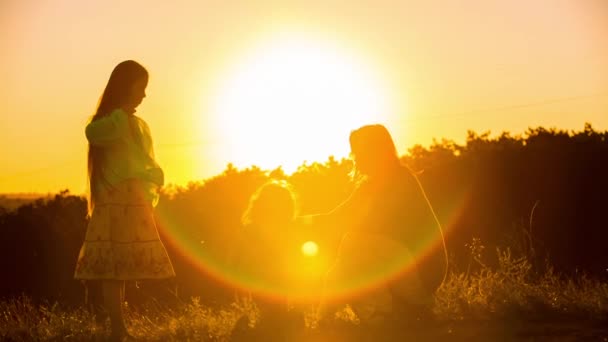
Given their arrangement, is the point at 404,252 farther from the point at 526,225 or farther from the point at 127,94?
the point at 526,225

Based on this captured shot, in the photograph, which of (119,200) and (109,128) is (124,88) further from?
(119,200)

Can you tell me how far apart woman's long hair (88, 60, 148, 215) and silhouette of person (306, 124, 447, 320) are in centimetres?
182

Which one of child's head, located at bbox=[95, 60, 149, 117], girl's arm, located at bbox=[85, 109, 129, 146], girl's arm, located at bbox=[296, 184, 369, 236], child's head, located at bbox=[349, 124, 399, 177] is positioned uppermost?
child's head, located at bbox=[95, 60, 149, 117]

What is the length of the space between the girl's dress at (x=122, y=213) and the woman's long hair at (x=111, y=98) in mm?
44

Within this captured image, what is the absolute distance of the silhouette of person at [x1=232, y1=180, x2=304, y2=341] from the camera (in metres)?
5.98

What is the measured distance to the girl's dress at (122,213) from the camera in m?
5.87

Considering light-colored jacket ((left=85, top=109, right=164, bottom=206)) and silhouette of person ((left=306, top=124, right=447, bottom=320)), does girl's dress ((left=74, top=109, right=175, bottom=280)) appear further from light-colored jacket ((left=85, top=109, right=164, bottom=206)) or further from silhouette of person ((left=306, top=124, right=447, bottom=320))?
silhouette of person ((left=306, top=124, right=447, bottom=320))

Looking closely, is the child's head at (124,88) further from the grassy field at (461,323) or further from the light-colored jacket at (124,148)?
the grassy field at (461,323)

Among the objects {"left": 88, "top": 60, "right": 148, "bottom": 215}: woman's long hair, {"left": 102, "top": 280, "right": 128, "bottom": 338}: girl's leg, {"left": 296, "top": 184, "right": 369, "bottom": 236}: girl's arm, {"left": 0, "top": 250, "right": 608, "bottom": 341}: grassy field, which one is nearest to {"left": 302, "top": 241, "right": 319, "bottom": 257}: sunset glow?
{"left": 296, "top": 184, "right": 369, "bottom": 236}: girl's arm

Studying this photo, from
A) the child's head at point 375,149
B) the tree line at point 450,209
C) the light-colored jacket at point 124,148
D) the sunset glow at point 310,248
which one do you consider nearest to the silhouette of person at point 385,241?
the child's head at point 375,149

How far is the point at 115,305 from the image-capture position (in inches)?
235

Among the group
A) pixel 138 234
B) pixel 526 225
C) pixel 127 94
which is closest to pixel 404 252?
pixel 138 234

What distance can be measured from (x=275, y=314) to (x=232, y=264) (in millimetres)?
649

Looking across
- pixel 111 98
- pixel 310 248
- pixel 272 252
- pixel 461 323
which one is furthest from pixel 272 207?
pixel 461 323
